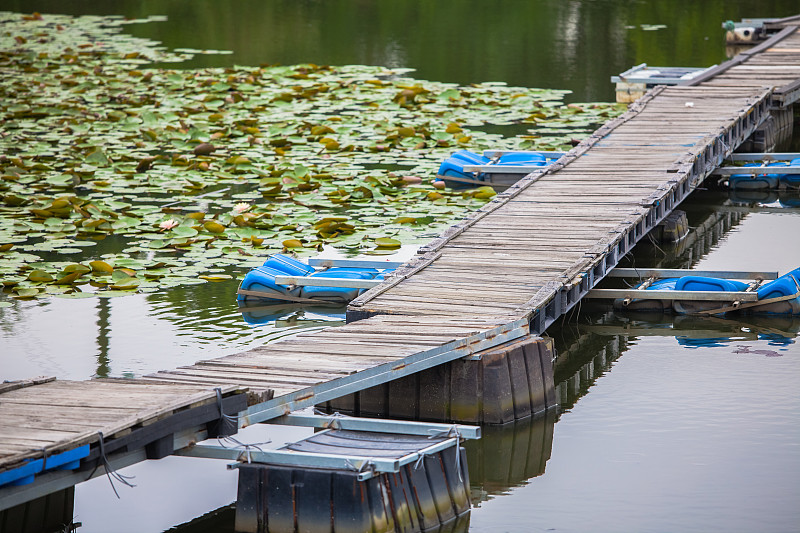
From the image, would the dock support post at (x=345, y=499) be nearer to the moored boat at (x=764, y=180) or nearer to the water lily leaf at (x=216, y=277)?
the water lily leaf at (x=216, y=277)

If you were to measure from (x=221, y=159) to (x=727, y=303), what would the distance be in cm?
703

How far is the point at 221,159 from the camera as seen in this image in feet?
45.7

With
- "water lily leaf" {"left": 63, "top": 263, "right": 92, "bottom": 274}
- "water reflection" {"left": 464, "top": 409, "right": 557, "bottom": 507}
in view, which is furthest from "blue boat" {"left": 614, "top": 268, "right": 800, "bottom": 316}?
"water lily leaf" {"left": 63, "top": 263, "right": 92, "bottom": 274}

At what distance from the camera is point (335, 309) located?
9.12 meters

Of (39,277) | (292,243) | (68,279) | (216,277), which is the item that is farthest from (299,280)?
(39,277)

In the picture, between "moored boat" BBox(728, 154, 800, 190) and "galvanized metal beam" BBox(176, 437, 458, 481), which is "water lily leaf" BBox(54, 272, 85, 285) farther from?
"moored boat" BBox(728, 154, 800, 190)

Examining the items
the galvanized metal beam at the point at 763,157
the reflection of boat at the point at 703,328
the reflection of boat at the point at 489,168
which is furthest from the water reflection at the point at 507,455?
the galvanized metal beam at the point at 763,157

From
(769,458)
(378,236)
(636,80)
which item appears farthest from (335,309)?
(636,80)

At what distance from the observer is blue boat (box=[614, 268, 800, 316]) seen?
28.1 feet

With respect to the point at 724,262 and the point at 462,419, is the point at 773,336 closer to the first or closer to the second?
the point at 724,262

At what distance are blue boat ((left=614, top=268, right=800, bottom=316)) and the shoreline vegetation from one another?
2.37m

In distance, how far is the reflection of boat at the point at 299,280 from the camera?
906 centimetres

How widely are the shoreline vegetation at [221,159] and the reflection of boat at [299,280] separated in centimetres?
46

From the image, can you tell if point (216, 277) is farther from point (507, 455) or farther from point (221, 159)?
point (221, 159)
